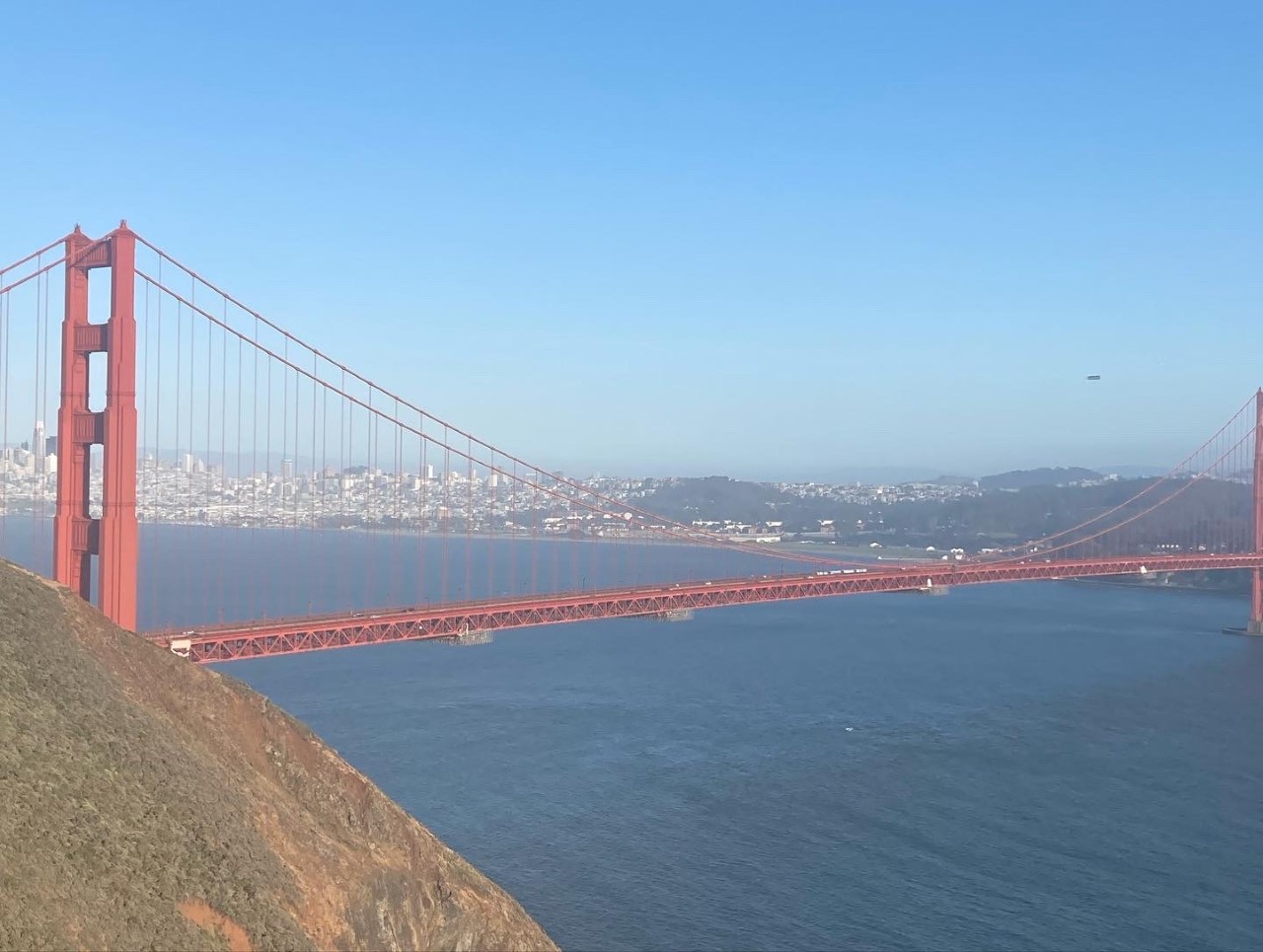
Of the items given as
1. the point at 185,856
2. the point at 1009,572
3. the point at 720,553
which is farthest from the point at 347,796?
the point at 720,553

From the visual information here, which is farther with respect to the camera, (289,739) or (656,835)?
(656,835)

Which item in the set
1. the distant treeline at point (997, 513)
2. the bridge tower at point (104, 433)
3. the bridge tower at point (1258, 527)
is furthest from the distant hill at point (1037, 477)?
the bridge tower at point (104, 433)

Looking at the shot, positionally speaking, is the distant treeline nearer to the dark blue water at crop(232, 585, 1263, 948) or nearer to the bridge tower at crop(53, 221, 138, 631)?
the dark blue water at crop(232, 585, 1263, 948)

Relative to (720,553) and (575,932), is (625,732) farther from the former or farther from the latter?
(720,553)

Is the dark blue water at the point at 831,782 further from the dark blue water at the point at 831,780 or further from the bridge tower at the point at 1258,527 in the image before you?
the bridge tower at the point at 1258,527

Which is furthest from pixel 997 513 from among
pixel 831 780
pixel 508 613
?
pixel 508 613

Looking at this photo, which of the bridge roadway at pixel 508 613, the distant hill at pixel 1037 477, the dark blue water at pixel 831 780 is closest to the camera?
the dark blue water at pixel 831 780
